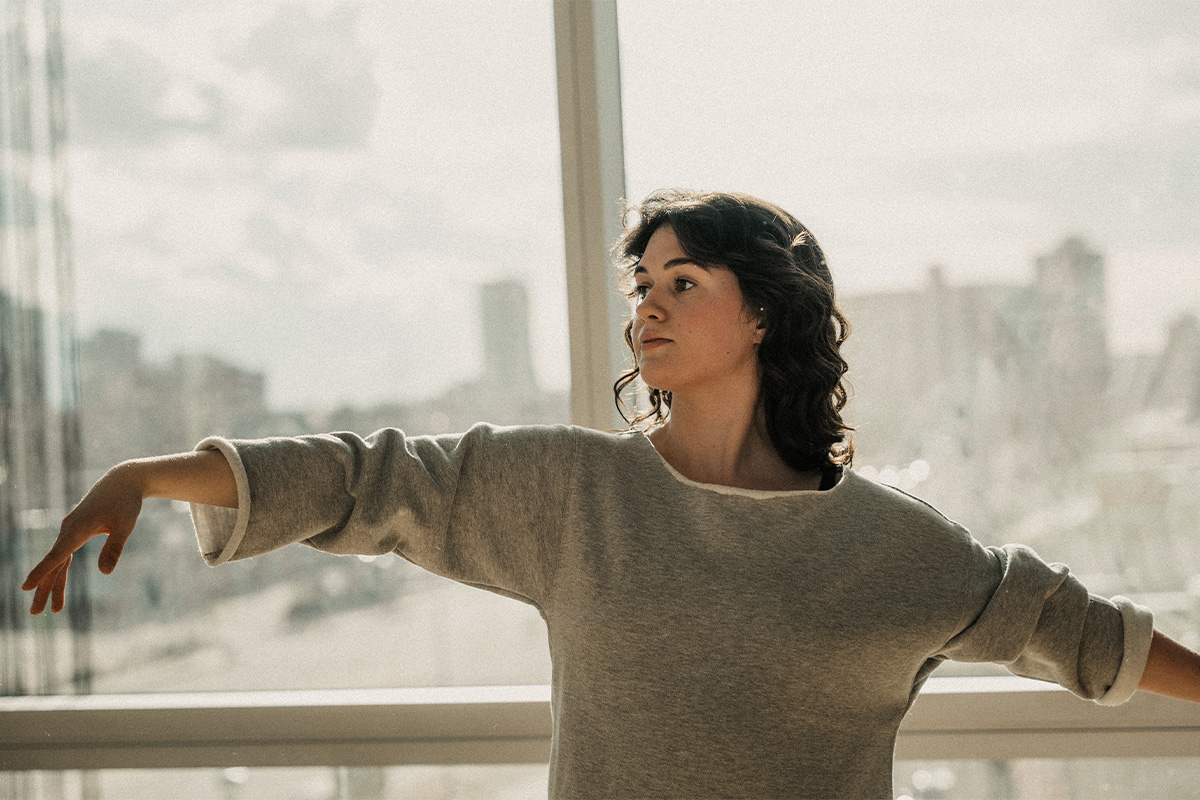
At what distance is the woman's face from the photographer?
1156 millimetres

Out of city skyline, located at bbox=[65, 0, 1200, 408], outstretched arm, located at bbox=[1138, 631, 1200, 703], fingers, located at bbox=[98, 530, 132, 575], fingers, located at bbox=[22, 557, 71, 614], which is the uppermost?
city skyline, located at bbox=[65, 0, 1200, 408]

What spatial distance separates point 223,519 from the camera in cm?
98

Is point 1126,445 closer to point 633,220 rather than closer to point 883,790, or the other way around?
point 883,790

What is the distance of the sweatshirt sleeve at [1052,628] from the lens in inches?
42.8

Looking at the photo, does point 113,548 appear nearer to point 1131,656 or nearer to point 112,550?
point 112,550

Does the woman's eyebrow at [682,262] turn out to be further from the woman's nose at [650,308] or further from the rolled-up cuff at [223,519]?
the rolled-up cuff at [223,519]

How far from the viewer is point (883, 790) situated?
112 centimetres

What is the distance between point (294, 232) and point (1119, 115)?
140cm

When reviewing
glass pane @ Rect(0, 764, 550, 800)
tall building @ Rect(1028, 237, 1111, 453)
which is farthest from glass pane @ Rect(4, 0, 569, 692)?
tall building @ Rect(1028, 237, 1111, 453)

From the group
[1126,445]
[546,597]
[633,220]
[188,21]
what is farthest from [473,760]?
[188,21]

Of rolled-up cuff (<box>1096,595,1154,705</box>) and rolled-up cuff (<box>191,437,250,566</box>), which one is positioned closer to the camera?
rolled-up cuff (<box>191,437,250,566</box>)

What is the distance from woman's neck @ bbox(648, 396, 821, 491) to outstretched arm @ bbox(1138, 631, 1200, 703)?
17.9 inches

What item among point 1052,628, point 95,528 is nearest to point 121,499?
point 95,528

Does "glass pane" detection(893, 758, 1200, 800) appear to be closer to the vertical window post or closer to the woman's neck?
the woman's neck
